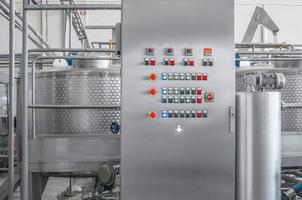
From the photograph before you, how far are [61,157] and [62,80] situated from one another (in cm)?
60

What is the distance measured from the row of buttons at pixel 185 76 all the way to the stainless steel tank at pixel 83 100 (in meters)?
0.64

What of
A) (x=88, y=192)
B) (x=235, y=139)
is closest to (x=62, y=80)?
(x=235, y=139)

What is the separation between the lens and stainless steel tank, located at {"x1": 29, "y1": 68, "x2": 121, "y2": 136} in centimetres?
233

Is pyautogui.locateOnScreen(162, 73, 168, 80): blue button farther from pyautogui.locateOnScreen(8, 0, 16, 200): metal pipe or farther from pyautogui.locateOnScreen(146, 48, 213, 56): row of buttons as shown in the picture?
pyautogui.locateOnScreen(8, 0, 16, 200): metal pipe

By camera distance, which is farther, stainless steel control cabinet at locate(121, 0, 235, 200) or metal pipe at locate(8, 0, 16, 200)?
metal pipe at locate(8, 0, 16, 200)

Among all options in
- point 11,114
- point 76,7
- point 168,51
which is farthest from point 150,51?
point 11,114

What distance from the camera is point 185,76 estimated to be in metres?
1.81

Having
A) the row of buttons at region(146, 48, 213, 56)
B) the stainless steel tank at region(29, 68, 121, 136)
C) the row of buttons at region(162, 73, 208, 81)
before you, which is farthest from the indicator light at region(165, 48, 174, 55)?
the stainless steel tank at region(29, 68, 121, 136)

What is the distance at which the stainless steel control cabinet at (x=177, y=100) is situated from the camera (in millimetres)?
1792

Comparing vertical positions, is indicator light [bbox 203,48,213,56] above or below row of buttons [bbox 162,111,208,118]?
above

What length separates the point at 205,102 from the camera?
5.99 ft

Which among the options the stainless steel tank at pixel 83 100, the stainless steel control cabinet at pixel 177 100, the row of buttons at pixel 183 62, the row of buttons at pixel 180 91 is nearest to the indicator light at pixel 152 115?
the stainless steel control cabinet at pixel 177 100

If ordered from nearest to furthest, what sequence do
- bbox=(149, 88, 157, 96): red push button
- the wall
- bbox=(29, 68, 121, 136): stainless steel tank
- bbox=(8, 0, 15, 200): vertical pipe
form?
bbox=(149, 88, 157, 96): red push button → bbox=(8, 0, 15, 200): vertical pipe → bbox=(29, 68, 121, 136): stainless steel tank → the wall

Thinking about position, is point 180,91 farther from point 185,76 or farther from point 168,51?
point 168,51
